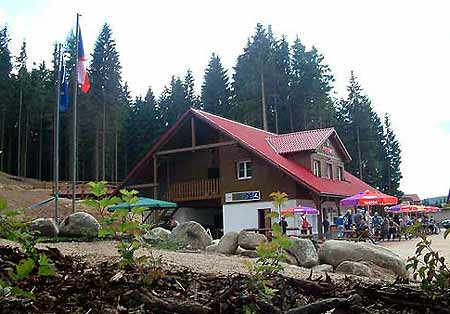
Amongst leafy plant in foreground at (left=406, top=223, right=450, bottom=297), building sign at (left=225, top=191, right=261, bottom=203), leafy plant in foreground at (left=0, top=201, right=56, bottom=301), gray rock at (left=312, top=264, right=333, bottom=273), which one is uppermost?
building sign at (left=225, top=191, right=261, bottom=203)

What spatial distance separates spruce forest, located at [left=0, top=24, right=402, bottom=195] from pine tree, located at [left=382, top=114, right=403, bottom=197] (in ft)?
0.50

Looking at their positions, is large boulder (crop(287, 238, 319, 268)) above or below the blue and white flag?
below

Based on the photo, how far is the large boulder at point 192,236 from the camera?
1277cm

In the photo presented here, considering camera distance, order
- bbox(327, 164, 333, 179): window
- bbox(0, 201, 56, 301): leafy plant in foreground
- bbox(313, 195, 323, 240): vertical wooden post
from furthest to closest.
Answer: bbox(327, 164, 333, 179): window
bbox(313, 195, 323, 240): vertical wooden post
bbox(0, 201, 56, 301): leafy plant in foreground

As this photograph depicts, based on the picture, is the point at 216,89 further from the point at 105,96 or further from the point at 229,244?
the point at 229,244

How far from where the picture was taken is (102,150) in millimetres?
53375

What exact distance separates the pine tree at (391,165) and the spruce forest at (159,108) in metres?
0.15

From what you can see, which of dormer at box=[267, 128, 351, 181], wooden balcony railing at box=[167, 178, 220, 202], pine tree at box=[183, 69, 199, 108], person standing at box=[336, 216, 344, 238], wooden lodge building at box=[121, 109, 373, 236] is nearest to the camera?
person standing at box=[336, 216, 344, 238]

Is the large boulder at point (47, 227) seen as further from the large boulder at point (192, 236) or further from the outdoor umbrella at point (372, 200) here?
the outdoor umbrella at point (372, 200)

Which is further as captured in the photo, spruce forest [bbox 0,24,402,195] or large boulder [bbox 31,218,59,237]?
spruce forest [bbox 0,24,402,195]

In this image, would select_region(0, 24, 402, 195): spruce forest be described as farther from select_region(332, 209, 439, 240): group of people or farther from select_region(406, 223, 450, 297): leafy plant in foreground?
select_region(406, 223, 450, 297): leafy plant in foreground

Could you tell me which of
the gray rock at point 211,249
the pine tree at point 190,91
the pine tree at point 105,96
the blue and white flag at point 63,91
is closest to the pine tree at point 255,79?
the pine tree at point 190,91

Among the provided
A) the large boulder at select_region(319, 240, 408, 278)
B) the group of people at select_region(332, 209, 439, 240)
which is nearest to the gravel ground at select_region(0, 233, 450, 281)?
the large boulder at select_region(319, 240, 408, 278)

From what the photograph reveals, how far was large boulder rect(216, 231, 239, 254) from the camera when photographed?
11.7 meters
